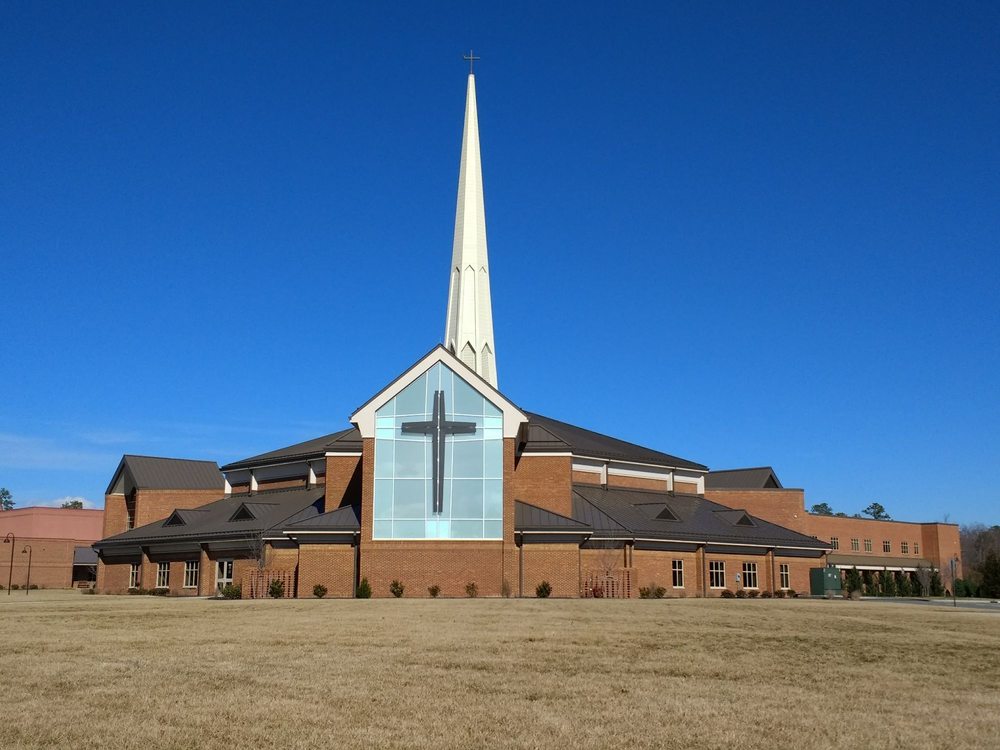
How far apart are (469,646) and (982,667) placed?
9.84 metres

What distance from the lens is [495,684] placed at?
1531 centimetres

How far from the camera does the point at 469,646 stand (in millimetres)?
20531

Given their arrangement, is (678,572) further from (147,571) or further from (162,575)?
(147,571)

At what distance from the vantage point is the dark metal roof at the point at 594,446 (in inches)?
2127

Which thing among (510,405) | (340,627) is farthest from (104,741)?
(510,405)

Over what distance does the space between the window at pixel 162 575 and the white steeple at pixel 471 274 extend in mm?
21197

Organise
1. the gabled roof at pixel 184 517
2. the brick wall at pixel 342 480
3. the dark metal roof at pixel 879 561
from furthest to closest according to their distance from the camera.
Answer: the dark metal roof at pixel 879 561
the gabled roof at pixel 184 517
the brick wall at pixel 342 480

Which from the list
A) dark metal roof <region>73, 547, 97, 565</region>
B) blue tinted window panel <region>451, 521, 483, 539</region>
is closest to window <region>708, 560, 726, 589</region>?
blue tinted window panel <region>451, 521, 483, 539</region>

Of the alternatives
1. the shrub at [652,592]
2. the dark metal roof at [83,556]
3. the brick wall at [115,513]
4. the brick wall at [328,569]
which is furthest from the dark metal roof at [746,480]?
the dark metal roof at [83,556]

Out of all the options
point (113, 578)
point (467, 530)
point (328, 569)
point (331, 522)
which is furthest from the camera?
point (113, 578)

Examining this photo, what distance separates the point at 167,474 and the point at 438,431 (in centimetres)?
3139

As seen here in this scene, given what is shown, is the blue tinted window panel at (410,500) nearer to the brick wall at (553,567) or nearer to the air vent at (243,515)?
the brick wall at (553,567)

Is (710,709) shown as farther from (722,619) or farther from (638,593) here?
(638,593)

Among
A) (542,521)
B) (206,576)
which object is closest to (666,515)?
(542,521)
